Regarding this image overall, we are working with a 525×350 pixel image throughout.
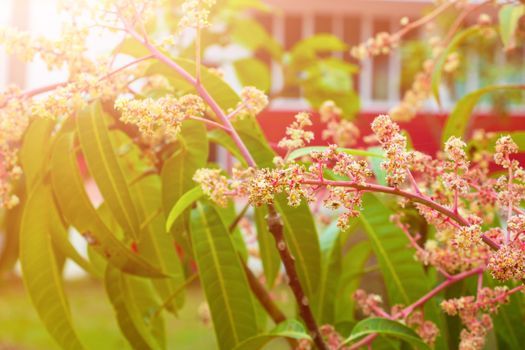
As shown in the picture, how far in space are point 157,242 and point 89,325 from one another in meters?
5.40

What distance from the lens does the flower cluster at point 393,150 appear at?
2.08 ft

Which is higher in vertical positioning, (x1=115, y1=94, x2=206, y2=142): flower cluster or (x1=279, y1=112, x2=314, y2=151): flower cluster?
(x1=115, y1=94, x2=206, y2=142): flower cluster

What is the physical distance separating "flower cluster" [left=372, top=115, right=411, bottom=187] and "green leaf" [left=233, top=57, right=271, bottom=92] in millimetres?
1242

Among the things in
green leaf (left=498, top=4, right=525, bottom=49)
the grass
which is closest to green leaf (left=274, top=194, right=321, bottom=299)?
green leaf (left=498, top=4, right=525, bottom=49)

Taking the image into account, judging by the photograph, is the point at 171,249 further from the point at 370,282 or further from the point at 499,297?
the point at 370,282

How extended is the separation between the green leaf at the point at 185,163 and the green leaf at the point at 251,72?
896 millimetres

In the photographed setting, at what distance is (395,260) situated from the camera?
1.02m

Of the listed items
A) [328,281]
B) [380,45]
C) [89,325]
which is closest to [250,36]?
[380,45]

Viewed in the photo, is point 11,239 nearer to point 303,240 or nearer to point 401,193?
point 303,240

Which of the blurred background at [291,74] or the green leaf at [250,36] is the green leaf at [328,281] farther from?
the green leaf at [250,36]

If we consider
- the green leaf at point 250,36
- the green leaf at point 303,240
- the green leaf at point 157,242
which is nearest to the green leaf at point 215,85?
the green leaf at point 303,240

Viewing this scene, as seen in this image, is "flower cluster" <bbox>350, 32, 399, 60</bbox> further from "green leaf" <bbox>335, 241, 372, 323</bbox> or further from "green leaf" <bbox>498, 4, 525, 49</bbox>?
"green leaf" <bbox>335, 241, 372, 323</bbox>

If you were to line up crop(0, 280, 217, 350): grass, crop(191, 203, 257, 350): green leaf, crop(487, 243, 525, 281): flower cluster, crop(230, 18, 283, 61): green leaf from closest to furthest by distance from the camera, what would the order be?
crop(487, 243, 525, 281): flower cluster → crop(191, 203, 257, 350): green leaf → crop(230, 18, 283, 61): green leaf → crop(0, 280, 217, 350): grass

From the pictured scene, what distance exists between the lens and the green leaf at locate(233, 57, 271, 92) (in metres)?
1.95
